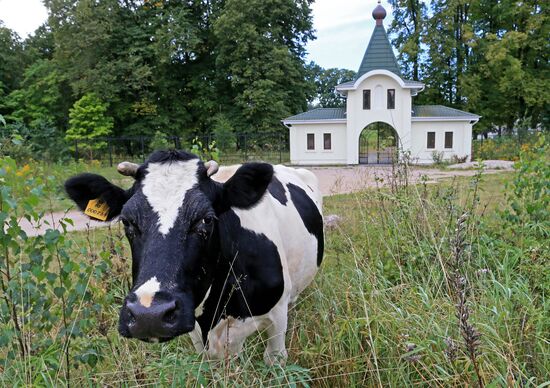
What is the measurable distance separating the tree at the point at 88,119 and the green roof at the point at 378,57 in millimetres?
18261

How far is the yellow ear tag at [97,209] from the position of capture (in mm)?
2457

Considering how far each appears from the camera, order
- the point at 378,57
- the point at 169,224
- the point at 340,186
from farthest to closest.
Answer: the point at 378,57 → the point at 340,186 → the point at 169,224

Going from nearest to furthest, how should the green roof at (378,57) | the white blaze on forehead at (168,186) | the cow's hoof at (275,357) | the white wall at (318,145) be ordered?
the white blaze on forehead at (168,186), the cow's hoof at (275,357), the white wall at (318,145), the green roof at (378,57)

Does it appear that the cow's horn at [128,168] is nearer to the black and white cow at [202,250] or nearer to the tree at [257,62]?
the black and white cow at [202,250]

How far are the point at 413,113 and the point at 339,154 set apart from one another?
17.2 ft

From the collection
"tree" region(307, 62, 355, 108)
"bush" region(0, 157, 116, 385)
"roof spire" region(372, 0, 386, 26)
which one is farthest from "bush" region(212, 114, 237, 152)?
"tree" region(307, 62, 355, 108)

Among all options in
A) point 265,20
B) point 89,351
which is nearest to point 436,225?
point 89,351

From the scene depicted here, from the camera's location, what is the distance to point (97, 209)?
2.46 meters

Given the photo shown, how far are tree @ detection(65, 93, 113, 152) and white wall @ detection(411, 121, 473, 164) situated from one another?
2146cm

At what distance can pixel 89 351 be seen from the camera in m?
2.39

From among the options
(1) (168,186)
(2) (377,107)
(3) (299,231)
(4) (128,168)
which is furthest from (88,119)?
(1) (168,186)

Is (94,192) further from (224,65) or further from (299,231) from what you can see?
(224,65)

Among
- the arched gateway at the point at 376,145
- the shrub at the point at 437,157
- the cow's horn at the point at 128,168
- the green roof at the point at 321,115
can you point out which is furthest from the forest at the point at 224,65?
the cow's horn at the point at 128,168

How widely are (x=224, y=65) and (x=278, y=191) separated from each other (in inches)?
1214
